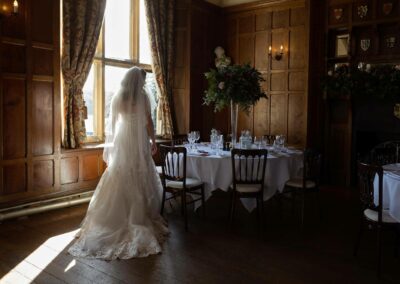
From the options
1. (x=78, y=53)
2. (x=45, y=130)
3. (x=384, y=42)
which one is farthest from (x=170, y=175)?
(x=384, y=42)

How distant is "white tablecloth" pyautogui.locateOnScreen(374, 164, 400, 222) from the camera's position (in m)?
3.27

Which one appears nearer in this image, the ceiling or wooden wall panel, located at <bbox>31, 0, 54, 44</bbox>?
wooden wall panel, located at <bbox>31, 0, 54, 44</bbox>

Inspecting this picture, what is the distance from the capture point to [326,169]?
7094 mm

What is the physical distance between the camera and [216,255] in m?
3.76

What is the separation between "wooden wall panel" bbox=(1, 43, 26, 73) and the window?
4.52 feet

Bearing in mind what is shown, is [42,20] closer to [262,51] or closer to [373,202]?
[262,51]

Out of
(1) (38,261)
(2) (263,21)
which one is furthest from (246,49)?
(1) (38,261)

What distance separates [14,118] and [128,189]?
5.83 feet

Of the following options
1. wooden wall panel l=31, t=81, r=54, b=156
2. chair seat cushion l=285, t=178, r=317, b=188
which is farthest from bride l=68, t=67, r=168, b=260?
chair seat cushion l=285, t=178, r=317, b=188

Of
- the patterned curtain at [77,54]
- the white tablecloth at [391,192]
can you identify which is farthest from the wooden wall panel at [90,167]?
the white tablecloth at [391,192]

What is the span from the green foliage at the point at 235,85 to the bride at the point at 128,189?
100 cm

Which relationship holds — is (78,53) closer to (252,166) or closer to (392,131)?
(252,166)

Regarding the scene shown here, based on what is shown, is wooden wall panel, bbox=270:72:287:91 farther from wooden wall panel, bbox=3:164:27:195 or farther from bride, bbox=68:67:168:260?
wooden wall panel, bbox=3:164:27:195

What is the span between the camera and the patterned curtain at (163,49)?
22.5ft
